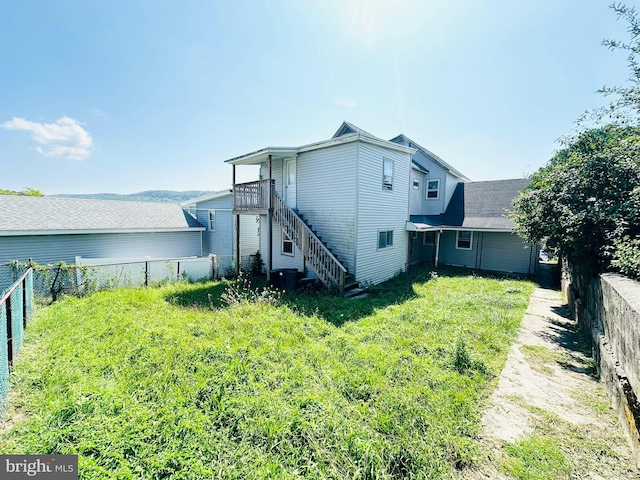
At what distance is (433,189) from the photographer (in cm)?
1711

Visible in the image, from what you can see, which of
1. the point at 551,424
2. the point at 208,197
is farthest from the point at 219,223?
the point at 551,424

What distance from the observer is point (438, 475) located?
260 cm

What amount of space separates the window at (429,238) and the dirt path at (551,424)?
11.4m

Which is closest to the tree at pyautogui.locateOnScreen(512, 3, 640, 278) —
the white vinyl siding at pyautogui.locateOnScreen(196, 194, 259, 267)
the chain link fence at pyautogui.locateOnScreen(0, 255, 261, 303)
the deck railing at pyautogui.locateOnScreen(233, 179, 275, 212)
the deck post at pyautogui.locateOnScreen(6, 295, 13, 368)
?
the deck railing at pyautogui.locateOnScreen(233, 179, 275, 212)

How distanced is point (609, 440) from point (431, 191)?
51.2ft

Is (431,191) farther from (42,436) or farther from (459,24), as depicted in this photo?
(42,436)

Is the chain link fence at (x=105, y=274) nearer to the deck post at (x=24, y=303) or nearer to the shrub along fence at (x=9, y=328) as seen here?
the deck post at (x=24, y=303)

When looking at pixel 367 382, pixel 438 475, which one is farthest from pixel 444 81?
pixel 438 475

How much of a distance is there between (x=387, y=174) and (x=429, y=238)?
7.81m

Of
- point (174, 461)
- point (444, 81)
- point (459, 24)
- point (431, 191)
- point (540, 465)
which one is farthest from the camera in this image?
point (431, 191)

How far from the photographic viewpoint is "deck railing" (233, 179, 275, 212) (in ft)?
36.8

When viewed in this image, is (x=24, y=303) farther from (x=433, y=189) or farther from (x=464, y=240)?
(x=433, y=189)

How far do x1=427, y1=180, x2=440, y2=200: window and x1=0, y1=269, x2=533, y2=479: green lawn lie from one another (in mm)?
11077

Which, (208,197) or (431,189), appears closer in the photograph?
(431,189)
